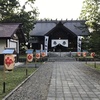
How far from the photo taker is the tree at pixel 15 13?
38.0m

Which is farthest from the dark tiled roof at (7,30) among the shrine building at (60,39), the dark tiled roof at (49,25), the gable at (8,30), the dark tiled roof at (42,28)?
the dark tiled roof at (49,25)

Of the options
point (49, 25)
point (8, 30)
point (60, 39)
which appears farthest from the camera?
point (49, 25)

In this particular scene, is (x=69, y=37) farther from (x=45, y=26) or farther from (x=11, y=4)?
(x=11, y=4)

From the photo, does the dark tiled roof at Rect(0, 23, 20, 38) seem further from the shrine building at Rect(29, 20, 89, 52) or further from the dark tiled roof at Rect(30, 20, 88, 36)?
the dark tiled roof at Rect(30, 20, 88, 36)

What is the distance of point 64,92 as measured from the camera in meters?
10.1

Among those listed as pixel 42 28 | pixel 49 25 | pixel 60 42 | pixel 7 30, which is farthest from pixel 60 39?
pixel 7 30

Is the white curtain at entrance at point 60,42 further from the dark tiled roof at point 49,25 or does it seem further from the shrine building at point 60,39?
the dark tiled roof at point 49,25

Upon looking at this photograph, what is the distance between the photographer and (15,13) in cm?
3991

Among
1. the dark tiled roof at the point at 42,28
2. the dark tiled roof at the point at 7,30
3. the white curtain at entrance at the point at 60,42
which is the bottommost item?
the white curtain at entrance at the point at 60,42

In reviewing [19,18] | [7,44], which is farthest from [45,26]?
[7,44]

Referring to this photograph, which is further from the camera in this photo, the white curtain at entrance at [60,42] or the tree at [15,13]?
the white curtain at entrance at [60,42]

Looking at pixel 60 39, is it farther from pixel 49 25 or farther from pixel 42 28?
pixel 49 25

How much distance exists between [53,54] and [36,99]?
37.9 m

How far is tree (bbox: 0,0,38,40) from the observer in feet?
125
